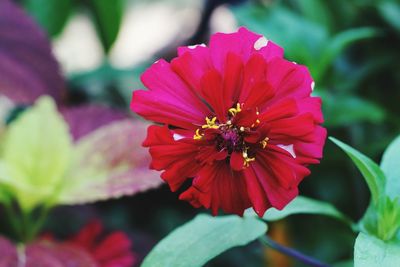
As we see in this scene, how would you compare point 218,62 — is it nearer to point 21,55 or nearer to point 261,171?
point 261,171

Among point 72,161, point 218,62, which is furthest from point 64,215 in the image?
point 218,62

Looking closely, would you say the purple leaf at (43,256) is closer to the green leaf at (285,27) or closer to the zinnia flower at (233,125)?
the zinnia flower at (233,125)

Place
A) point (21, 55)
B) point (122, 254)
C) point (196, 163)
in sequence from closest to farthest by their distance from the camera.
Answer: point (196, 163)
point (122, 254)
point (21, 55)

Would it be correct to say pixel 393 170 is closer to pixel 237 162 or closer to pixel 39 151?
pixel 237 162

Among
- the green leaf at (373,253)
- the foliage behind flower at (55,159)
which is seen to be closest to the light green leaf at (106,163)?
the foliage behind flower at (55,159)

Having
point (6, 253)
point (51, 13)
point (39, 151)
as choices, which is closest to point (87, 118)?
point (39, 151)

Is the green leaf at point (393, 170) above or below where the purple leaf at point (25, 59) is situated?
below
